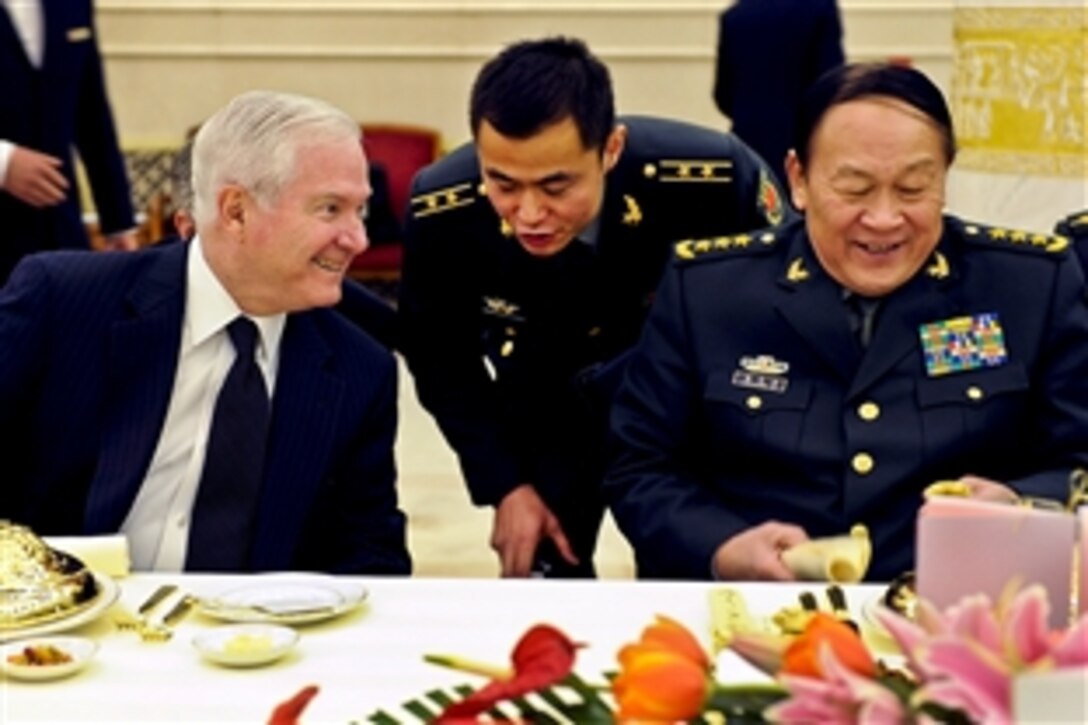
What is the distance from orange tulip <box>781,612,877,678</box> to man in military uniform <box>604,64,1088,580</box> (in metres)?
1.41

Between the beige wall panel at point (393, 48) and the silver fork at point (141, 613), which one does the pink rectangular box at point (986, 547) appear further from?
the beige wall panel at point (393, 48)

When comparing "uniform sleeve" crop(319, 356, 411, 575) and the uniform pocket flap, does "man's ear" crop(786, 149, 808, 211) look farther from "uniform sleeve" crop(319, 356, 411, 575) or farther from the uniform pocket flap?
"uniform sleeve" crop(319, 356, 411, 575)

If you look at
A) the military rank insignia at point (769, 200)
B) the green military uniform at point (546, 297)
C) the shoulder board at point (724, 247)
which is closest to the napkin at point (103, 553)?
the shoulder board at point (724, 247)

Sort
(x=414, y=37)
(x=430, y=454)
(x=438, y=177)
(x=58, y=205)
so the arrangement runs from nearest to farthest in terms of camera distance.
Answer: (x=438, y=177), (x=58, y=205), (x=430, y=454), (x=414, y=37)

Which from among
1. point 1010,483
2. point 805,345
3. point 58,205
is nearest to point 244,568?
point 805,345

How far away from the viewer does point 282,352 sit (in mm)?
2453

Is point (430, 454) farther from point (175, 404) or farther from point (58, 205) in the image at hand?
point (175, 404)

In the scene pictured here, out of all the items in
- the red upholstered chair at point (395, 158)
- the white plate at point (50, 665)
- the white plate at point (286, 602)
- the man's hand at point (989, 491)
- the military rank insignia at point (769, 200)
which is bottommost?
the red upholstered chair at point (395, 158)

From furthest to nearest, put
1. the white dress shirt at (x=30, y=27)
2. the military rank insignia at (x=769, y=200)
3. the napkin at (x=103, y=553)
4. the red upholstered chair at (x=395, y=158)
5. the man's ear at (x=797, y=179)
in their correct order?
the red upholstered chair at (x=395, y=158) → the white dress shirt at (x=30, y=27) → the military rank insignia at (x=769, y=200) → the man's ear at (x=797, y=179) → the napkin at (x=103, y=553)

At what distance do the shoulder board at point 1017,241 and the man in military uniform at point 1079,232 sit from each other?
0.27 m

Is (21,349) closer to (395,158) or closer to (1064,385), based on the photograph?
(1064,385)

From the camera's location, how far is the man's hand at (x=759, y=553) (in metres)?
2.15

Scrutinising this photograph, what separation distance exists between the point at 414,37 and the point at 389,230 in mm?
1504

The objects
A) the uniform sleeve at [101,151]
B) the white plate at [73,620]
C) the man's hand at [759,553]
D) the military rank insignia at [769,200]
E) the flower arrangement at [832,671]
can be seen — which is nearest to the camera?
the flower arrangement at [832,671]
